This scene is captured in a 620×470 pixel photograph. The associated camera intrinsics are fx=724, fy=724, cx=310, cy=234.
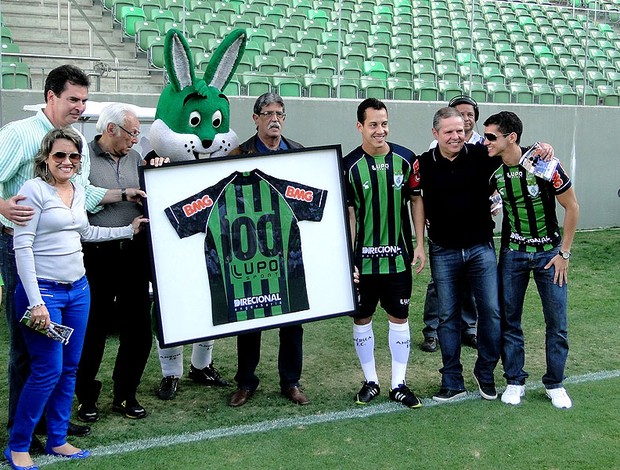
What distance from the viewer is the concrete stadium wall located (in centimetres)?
1093

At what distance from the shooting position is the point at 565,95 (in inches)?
533

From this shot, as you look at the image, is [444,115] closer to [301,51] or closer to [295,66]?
[295,66]

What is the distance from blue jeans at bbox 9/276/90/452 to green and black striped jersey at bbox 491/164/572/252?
8.30 feet

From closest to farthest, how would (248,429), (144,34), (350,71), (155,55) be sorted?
(248,429) < (155,55) < (144,34) < (350,71)

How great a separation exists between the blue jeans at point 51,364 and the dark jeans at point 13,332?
191 millimetres

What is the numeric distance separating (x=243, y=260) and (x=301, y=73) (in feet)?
25.7

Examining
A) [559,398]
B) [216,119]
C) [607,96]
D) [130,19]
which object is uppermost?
[130,19]

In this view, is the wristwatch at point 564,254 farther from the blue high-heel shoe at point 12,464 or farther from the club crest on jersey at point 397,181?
the blue high-heel shoe at point 12,464

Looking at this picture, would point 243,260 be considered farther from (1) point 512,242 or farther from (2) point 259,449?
(1) point 512,242

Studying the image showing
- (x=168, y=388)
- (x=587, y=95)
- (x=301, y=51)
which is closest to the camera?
(x=168, y=388)

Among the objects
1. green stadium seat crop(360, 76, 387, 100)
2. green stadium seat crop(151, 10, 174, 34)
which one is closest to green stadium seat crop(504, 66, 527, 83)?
green stadium seat crop(360, 76, 387, 100)

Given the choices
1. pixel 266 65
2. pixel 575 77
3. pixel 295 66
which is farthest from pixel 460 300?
pixel 575 77

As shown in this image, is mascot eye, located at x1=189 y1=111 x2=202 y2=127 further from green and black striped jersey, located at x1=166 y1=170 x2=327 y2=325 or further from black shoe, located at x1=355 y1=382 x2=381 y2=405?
black shoe, located at x1=355 y1=382 x2=381 y2=405

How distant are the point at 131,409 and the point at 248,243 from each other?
123 cm
